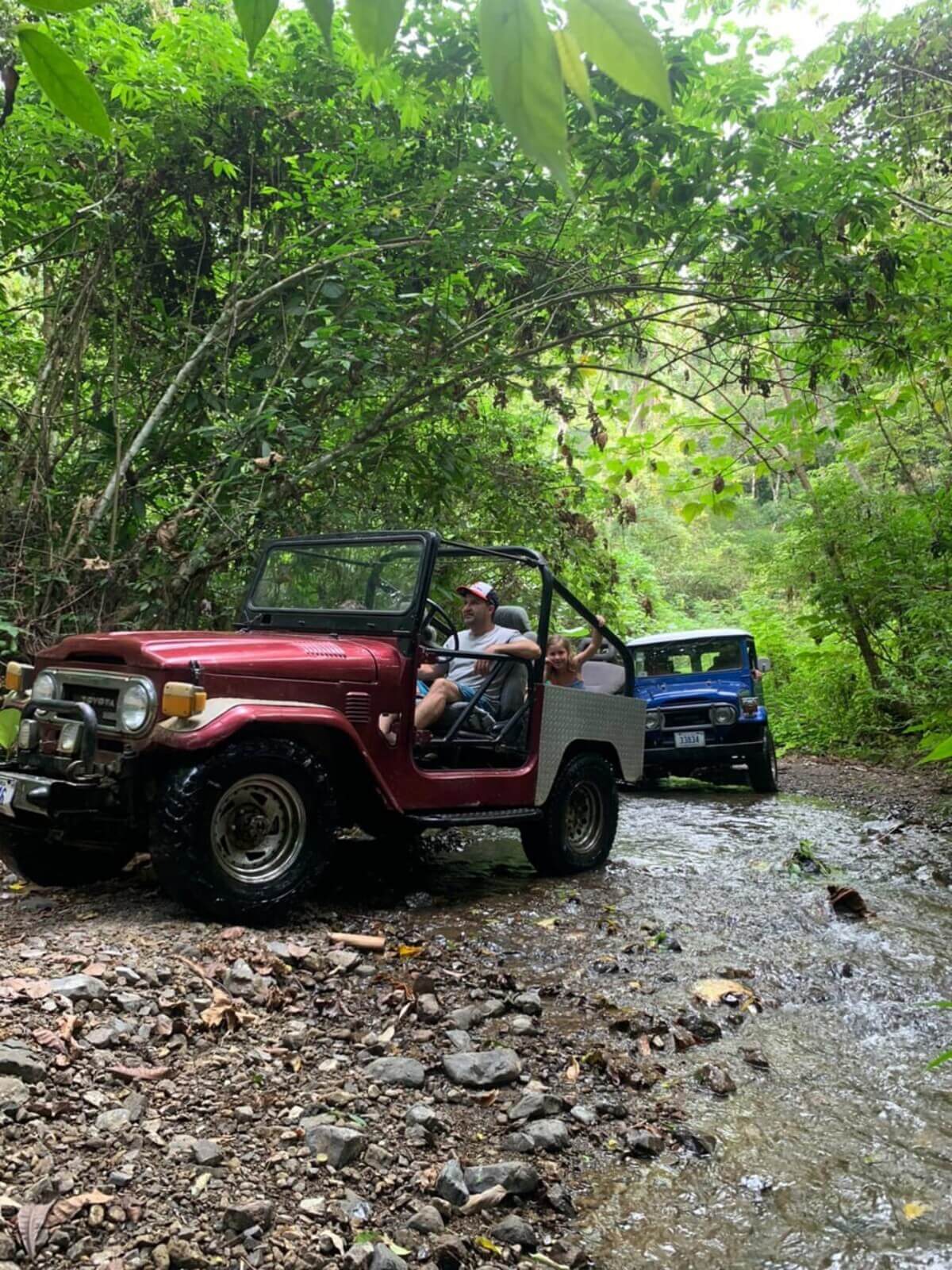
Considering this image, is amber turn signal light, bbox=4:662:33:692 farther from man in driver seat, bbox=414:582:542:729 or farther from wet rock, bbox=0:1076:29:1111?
wet rock, bbox=0:1076:29:1111

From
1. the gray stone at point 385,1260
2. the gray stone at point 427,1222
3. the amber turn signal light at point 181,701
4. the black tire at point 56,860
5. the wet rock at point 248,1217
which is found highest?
the amber turn signal light at point 181,701

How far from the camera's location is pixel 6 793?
392cm

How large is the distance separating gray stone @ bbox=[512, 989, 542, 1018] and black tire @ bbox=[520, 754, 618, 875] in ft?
6.38

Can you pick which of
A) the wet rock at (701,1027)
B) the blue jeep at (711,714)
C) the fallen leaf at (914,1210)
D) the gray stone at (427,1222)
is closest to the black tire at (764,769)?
the blue jeep at (711,714)

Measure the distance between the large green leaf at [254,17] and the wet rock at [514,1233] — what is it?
2298 mm

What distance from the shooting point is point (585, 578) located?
10727mm

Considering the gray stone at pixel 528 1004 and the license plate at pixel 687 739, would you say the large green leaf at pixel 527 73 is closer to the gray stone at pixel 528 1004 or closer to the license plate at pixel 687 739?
the gray stone at pixel 528 1004

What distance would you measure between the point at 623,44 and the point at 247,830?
3.66 meters

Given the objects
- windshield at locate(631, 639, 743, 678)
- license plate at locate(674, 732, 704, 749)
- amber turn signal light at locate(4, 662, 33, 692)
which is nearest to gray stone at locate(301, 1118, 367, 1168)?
amber turn signal light at locate(4, 662, 33, 692)

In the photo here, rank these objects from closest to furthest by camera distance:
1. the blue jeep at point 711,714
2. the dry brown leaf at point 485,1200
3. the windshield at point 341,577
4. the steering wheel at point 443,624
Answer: the dry brown leaf at point 485,1200 → the windshield at point 341,577 → the steering wheel at point 443,624 → the blue jeep at point 711,714

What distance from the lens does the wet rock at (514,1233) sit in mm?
2139

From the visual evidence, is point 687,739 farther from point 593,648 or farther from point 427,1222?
point 427,1222

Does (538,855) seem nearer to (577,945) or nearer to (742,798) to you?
(577,945)

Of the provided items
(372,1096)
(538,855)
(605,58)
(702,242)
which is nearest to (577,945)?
(538,855)
